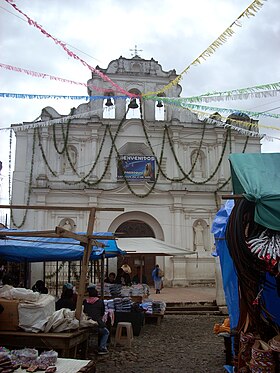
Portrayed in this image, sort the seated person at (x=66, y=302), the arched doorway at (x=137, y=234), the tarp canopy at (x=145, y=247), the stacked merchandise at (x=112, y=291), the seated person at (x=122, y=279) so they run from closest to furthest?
the seated person at (x=66, y=302) < the stacked merchandise at (x=112, y=291) < the tarp canopy at (x=145, y=247) < the seated person at (x=122, y=279) < the arched doorway at (x=137, y=234)

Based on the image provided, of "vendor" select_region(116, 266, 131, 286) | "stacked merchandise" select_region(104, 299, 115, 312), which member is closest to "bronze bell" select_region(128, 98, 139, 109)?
"vendor" select_region(116, 266, 131, 286)

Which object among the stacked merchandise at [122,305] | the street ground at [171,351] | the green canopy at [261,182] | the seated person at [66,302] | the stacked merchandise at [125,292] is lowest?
the street ground at [171,351]

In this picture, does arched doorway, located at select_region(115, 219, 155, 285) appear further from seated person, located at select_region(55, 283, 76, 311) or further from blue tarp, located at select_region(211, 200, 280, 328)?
blue tarp, located at select_region(211, 200, 280, 328)

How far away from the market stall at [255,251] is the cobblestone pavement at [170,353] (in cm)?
207

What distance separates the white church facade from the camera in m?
21.0

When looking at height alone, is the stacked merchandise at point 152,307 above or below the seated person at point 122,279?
below

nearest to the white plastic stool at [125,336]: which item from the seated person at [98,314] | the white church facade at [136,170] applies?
the seated person at [98,314]

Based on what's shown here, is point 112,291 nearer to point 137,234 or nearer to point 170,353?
point 170,353

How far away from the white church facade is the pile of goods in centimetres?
1591

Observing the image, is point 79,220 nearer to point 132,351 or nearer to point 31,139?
point 31,139

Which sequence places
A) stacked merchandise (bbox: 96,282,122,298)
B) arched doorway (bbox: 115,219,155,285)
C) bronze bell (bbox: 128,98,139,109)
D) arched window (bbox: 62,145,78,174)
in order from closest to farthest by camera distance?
stacked merchandise (bbox: 96,282,122,298) → bronze bell (bbox: 128,98,139,109) → arched doorway (bbox: 115,219,155,285) → arched window (bbox: 62,145,78,174)

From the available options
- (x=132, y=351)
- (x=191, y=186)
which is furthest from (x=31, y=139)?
(x=132, y=351)

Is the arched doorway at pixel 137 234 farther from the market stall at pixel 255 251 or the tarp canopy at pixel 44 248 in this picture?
the market stall at pixel 255 251

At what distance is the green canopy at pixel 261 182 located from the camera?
4.44 metres
